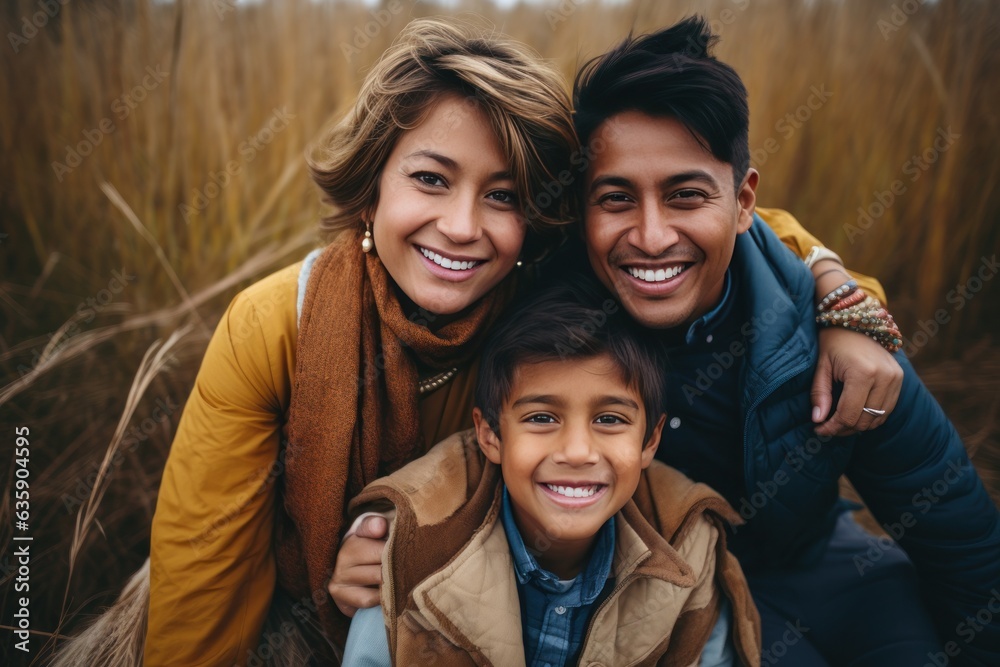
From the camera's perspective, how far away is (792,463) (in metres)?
1.98

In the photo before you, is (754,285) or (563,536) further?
(754,285)

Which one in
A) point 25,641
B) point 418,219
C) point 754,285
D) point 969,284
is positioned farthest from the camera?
point 969,284

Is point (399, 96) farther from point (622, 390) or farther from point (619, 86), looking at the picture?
point (622, 390)

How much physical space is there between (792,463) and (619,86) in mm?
1167

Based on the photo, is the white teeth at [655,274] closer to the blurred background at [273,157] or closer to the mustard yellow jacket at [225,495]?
the mustard yellow jacket at [225,495]

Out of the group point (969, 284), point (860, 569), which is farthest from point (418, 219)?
point (969, 284)

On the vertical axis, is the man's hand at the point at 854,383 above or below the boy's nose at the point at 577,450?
above

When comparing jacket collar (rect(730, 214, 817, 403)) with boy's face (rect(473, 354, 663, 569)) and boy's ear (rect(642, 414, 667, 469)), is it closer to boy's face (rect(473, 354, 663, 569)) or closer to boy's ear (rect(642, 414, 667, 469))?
boy's ear (rect(642, 414, 667, 469))

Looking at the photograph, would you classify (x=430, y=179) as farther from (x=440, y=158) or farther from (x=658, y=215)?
(x=658, y=215)

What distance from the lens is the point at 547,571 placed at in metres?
1.83

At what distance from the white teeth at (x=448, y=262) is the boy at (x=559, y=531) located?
208 mm

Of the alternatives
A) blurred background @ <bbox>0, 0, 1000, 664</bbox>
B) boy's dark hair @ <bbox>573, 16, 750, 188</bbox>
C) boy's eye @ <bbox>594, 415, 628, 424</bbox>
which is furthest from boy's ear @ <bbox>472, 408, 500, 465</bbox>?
blurred background @ <bbox>0, 0, 1000, 664</bbox>

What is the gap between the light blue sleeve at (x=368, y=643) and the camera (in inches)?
68.3

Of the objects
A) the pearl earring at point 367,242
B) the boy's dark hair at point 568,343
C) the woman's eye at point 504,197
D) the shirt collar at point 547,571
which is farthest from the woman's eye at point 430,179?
the shirt collar at point 547,571
